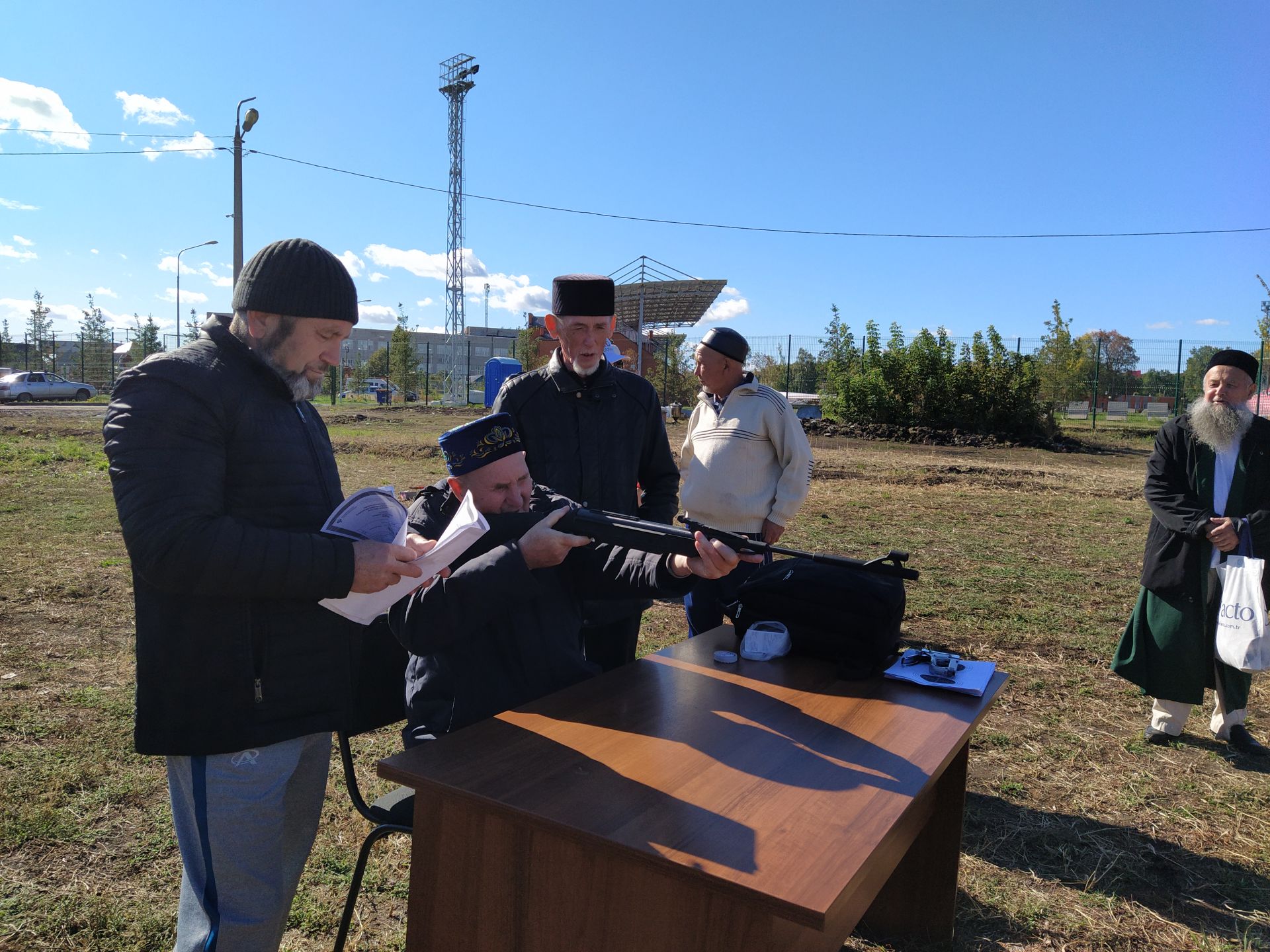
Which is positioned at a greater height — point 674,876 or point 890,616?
point 890,616

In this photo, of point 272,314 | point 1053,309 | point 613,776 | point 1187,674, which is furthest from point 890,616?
point 1053,309

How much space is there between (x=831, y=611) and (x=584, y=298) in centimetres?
155

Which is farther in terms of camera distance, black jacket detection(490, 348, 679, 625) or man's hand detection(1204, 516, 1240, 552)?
man's hand detection(1204, 516, 1240, 552)

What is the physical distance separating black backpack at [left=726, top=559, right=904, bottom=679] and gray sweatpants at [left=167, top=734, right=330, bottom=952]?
5.10 feet

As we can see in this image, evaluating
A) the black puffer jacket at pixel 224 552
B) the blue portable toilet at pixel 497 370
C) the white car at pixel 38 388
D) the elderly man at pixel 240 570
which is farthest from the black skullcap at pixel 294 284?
the white car at pixel 38 388

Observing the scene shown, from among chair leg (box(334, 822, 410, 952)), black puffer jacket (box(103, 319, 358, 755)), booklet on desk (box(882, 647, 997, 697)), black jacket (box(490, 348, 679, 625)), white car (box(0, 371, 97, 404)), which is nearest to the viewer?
black puffer jacket (box(103, 319, 358, 755))

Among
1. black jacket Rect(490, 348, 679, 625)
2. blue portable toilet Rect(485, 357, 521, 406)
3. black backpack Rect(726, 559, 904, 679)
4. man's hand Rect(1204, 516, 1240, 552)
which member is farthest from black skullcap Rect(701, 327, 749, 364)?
blue portable toilet Rect(485, 357, 521, 406)

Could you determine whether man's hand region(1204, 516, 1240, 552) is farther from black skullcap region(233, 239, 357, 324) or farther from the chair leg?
black skullcap region(233, 239, 357, 324)

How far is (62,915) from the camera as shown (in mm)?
2783

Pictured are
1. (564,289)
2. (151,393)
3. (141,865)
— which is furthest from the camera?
(564,289)

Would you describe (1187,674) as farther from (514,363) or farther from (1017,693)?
(514,363)

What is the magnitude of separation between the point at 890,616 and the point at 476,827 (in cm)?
147

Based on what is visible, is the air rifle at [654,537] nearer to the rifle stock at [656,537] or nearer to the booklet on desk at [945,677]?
the rifle stock at [656,537]

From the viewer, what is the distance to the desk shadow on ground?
3016 mm
